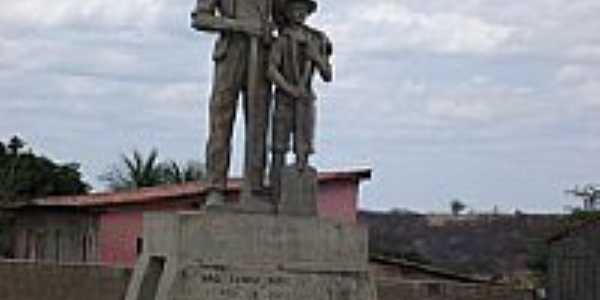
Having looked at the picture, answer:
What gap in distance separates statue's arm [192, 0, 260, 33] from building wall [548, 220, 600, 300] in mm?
16066

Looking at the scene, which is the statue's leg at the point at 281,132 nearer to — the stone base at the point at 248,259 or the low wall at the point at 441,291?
the stone base at the point at 248,259

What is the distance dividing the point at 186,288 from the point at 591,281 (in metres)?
16.9

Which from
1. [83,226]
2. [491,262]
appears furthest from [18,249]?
[491,262]

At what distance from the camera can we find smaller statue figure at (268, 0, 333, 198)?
33.1 feet

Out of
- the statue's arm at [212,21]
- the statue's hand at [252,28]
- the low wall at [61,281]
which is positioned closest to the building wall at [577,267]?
the low wall at [61,281]

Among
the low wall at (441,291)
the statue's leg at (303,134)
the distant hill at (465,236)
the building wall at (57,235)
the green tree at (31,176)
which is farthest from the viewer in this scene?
the distant hill at (465,236)

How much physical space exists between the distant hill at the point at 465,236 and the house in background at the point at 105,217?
1569 centimetres

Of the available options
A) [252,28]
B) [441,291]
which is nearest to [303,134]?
[252,28]

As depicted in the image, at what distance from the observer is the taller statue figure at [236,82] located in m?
9.95

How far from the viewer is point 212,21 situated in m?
9.91

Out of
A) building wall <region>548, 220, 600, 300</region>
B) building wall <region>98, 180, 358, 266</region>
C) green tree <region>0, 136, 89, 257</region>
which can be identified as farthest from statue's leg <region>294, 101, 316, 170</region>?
green tree <region>0, 136, 89, 257</region>

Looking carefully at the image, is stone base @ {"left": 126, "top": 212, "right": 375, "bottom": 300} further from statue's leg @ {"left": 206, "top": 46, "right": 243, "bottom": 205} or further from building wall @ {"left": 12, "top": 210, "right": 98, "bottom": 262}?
building wall @ {"left": 12, "top": 210, "right": 98, "bottom": 262}

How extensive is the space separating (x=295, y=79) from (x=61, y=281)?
7982 millimetres

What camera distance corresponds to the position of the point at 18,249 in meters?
33.7
